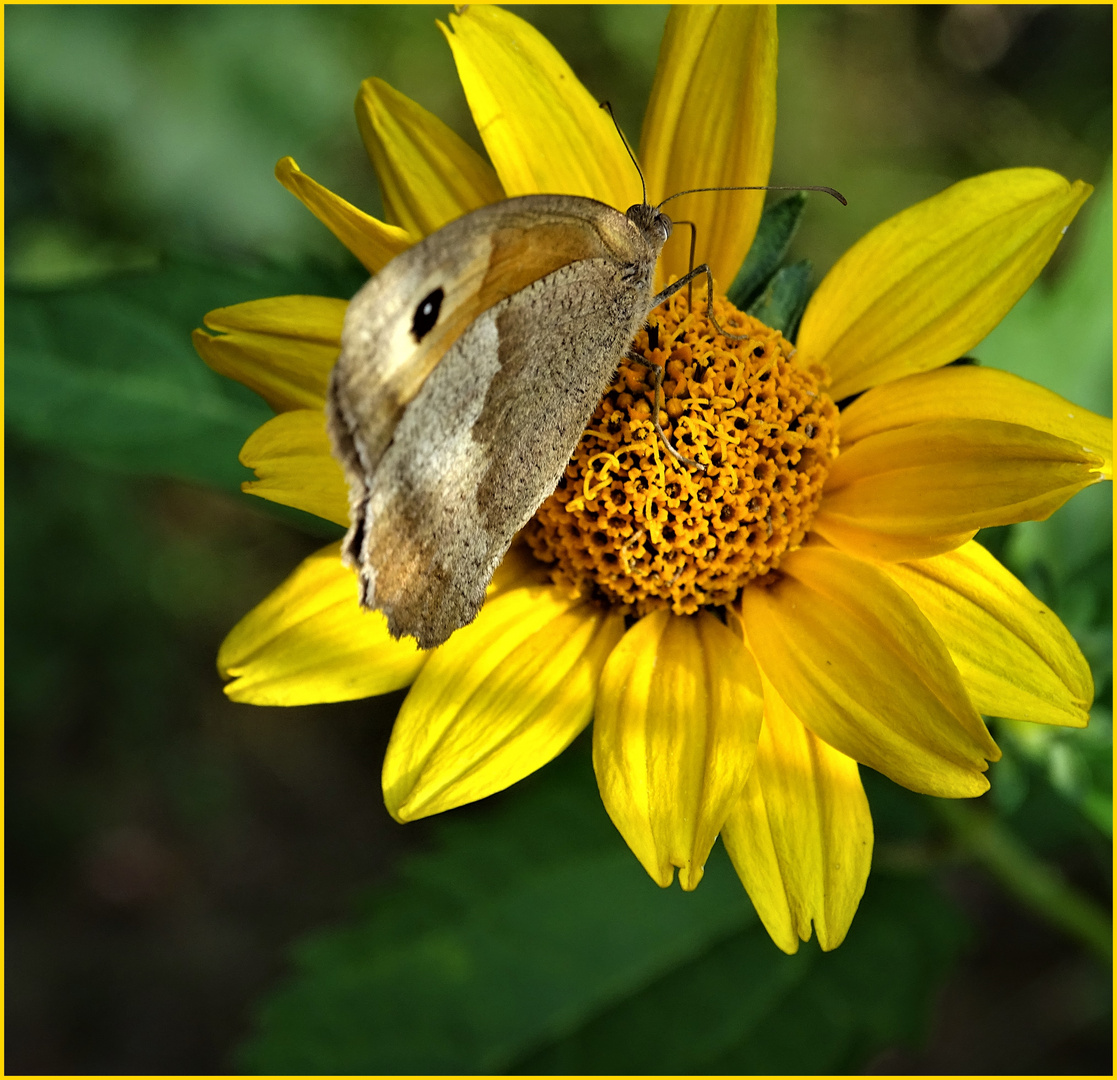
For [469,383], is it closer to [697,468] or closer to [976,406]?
[697,468]

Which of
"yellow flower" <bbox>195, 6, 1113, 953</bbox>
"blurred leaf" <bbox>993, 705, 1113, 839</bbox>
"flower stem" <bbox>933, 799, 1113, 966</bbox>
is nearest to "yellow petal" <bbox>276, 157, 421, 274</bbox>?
"yellow flower" <bbox>195, 6, 1113, 953</bbox>

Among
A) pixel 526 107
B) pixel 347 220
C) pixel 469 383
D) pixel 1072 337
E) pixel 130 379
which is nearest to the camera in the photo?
pixel 469 383

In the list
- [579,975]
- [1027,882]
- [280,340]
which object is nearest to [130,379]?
[280,340]

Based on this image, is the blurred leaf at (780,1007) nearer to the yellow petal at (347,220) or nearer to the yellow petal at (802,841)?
the yellow petal at (802,841)

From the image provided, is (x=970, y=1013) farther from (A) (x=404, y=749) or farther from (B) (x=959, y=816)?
(A) (x=404, y=749)

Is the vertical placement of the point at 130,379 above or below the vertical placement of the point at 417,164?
below

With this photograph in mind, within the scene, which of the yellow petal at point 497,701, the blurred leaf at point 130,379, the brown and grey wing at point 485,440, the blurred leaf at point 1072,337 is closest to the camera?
the brown and grey wing at point 485,440

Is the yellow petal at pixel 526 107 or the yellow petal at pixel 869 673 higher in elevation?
the yellow petal at pixel 526 107

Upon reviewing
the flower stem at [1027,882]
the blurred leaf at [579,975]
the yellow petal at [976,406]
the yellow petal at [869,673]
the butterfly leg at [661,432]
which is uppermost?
the yellow petal at [976,406]

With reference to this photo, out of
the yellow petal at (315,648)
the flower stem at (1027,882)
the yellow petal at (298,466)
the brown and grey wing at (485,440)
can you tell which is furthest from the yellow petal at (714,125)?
the flower stem at (1027,882)
